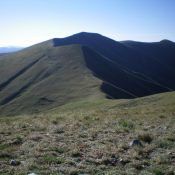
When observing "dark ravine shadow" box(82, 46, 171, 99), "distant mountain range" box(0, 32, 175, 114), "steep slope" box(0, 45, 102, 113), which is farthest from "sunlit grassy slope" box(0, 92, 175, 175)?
"dark ravine shadow" box(82, 46, 171, 99)

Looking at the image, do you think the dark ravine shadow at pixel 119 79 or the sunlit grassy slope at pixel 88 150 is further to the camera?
the dark ravine shadow at pixel 119 79

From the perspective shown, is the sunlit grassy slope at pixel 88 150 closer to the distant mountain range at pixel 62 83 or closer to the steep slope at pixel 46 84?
the steep slope at pixel 46 84

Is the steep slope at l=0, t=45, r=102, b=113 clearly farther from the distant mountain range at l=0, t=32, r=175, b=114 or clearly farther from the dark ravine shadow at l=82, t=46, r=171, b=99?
the dark ravine shadow at l=82, t=46, r=171, b=99

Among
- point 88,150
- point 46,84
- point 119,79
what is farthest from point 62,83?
point 88,150

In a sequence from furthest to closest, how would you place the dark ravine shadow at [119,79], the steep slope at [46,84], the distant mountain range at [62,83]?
the dark ravine shadow at [119,79] < the steep slope at [46,84] < the distant mountain range at [62,83]

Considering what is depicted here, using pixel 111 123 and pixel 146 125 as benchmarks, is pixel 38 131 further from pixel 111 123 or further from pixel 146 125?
pixel 146 125

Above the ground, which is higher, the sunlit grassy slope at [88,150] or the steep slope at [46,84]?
the sunlit grassy slope at [88,150]

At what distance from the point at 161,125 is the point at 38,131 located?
7176mm

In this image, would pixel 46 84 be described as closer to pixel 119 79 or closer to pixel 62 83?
pixel 62 83

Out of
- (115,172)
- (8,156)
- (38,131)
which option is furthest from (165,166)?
(38,131)

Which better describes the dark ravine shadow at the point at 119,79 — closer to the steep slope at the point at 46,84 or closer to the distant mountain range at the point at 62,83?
the distant mountain range at the point at 62,83

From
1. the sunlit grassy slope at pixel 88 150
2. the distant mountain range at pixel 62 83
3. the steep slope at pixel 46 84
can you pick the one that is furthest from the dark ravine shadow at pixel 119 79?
the sunlit grassy slope at pixel 88 150

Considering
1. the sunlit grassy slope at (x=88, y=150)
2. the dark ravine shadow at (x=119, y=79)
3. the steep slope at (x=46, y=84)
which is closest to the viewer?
the sunlit grassy slope at (x=88, y=150)

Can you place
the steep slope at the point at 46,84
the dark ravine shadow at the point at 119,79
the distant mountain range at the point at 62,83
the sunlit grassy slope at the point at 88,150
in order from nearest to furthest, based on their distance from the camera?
the sunlit grassy slope at the point at 88,150 < the distant mountain range at the point at 62,83 < the steep slope at the point at 46,84 < the dark ravine shadow at the point at 119,79
